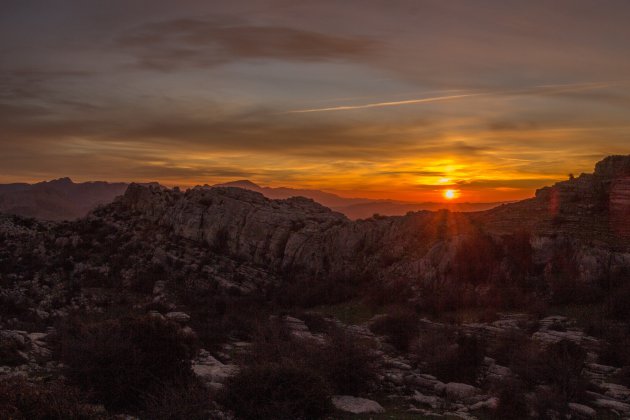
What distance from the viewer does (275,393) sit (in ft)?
44.3

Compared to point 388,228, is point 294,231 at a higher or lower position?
lower

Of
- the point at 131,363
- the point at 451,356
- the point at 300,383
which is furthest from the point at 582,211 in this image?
the point at 131,363

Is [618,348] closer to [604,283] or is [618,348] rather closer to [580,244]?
[604,283]

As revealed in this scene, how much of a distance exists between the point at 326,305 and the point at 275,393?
21.2 m

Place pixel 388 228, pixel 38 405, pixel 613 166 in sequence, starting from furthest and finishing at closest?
pixel 388 228 → pixel 613 166 → pixel 38 405

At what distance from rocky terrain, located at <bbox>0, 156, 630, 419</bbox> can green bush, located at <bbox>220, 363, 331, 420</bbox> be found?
0.06m

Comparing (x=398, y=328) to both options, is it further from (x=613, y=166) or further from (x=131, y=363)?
(x=613, y=166)

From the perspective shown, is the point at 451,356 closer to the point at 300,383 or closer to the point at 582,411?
the point at 582,411

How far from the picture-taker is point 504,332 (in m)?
23.9

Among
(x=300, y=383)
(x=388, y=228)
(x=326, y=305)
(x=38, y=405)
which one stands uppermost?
(x=388, y=228)

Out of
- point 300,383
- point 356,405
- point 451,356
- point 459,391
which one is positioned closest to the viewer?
point 300,383

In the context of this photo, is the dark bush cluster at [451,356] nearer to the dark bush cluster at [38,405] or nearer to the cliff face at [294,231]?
the dark bush cluster at [38,405]

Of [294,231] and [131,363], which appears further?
[294,231]

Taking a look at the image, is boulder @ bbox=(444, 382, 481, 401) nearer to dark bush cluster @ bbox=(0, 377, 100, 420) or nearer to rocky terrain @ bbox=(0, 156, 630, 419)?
rocky terrain @ bbox=(0, 156, 630, 419)
